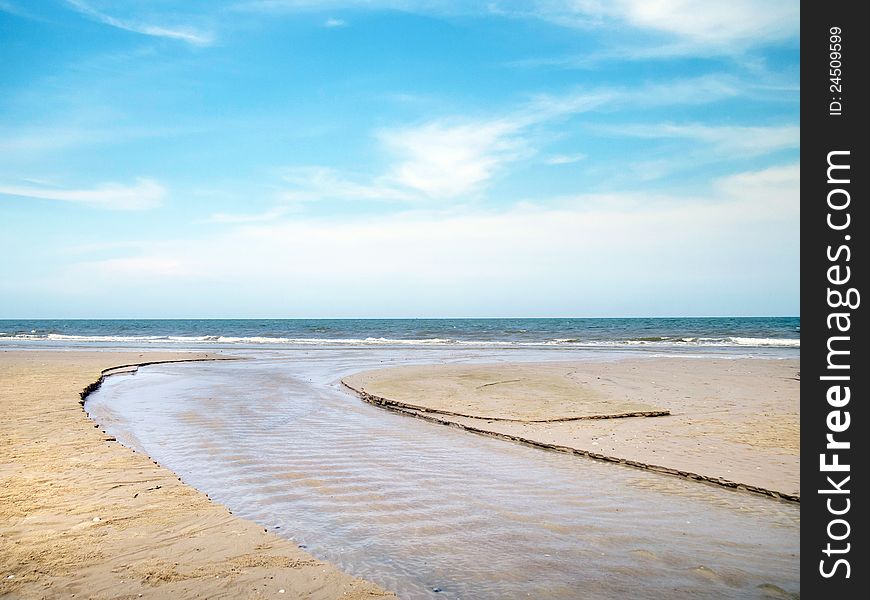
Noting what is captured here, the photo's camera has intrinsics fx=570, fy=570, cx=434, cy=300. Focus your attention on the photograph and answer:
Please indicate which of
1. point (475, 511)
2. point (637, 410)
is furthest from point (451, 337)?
point (475, 511)

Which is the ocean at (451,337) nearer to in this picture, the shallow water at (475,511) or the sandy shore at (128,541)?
the shallow water at (475,511)

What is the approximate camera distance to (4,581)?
426 cm

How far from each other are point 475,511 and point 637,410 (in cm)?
754

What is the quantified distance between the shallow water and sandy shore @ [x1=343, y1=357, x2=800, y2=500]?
80 cm

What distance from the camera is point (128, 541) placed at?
5.07 metres

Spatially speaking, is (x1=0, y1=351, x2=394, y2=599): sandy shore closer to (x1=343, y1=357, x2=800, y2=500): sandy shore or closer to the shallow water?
the shallow water

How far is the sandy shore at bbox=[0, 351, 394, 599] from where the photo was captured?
4.27 metres

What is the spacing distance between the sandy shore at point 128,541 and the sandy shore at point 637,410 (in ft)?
18.1
